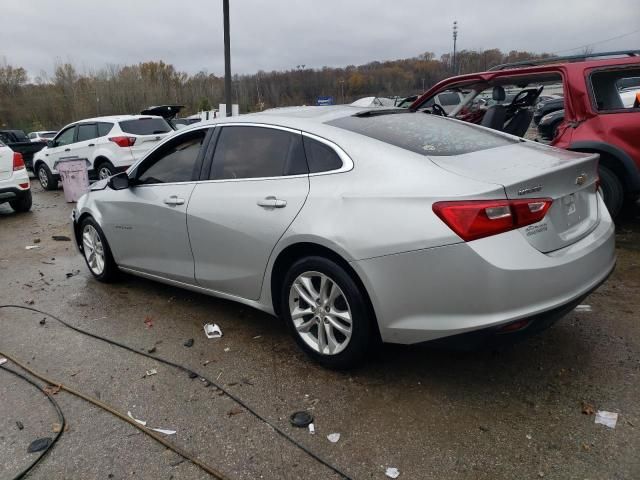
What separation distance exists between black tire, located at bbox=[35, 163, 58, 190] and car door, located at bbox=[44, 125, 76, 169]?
0.26 meters

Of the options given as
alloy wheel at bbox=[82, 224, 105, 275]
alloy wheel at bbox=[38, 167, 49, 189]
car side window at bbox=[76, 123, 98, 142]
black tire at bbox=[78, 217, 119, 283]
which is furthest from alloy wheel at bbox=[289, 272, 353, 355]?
alloy wheel at bbox=[38, 167, 49, 189]

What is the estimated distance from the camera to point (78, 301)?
489cm

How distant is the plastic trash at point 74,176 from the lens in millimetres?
10820

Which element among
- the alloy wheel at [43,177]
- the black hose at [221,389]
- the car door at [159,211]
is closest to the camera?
the black hose at [221,389]

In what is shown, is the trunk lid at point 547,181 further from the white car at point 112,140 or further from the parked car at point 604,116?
the white car at point 112,140

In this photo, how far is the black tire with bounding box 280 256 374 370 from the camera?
Answer: 2.94 m

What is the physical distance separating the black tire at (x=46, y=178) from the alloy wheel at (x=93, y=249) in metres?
9.16

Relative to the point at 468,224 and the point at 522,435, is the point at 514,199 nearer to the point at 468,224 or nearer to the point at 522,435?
the point at 468,224

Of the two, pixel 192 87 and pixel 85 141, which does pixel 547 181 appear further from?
pixel 192 87

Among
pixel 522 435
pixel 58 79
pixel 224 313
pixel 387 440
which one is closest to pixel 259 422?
pixel 387 440

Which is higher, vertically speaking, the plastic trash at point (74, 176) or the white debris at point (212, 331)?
the plastic trash at point (74, 176)

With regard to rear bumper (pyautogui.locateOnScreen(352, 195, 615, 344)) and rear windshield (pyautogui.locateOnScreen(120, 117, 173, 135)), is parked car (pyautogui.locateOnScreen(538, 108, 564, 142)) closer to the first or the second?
rear windshield (pyautogui.locateOnScreen(120, 117, 173, 135))

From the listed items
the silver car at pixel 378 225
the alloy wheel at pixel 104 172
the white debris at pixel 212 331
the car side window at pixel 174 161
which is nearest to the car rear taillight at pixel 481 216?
the silver car at pixel 378 225

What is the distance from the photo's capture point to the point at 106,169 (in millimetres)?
11688
